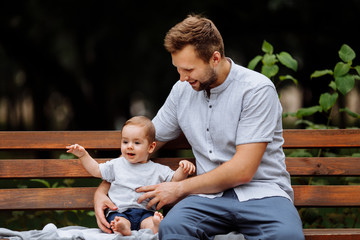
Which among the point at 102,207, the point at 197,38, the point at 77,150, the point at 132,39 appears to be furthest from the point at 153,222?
the point at 132,39

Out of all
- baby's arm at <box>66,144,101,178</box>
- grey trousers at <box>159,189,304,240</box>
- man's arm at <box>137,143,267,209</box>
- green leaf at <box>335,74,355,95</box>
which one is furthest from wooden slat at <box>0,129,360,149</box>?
grey trousers at <box>159,189,304,240</box>

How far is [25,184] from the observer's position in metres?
4.76

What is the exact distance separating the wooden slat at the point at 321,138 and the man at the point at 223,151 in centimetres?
47

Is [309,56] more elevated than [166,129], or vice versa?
[309,56]

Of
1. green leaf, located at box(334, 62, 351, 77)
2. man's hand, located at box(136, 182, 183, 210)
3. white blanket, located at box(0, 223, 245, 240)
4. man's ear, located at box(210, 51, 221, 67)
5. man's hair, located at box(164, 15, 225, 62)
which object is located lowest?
white blanket, located at box(0, 223, 245, 240)

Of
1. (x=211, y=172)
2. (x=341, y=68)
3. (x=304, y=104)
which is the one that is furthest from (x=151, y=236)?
(x=304, y=104)

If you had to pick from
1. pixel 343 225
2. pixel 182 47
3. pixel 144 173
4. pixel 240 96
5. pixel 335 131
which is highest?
pixel 182 47

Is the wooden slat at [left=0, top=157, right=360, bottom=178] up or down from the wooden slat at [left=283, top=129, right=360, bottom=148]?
down

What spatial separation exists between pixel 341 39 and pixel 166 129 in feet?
19.0

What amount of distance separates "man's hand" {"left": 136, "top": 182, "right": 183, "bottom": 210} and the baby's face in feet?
0.76

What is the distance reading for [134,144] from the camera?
11.5ft

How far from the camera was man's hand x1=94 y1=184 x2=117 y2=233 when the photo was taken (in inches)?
135

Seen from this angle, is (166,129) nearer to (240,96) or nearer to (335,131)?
(240,96)

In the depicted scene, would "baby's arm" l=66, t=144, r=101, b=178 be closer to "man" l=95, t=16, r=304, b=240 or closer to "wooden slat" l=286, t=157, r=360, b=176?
"man" l=95, t=16, r=304, b=240
